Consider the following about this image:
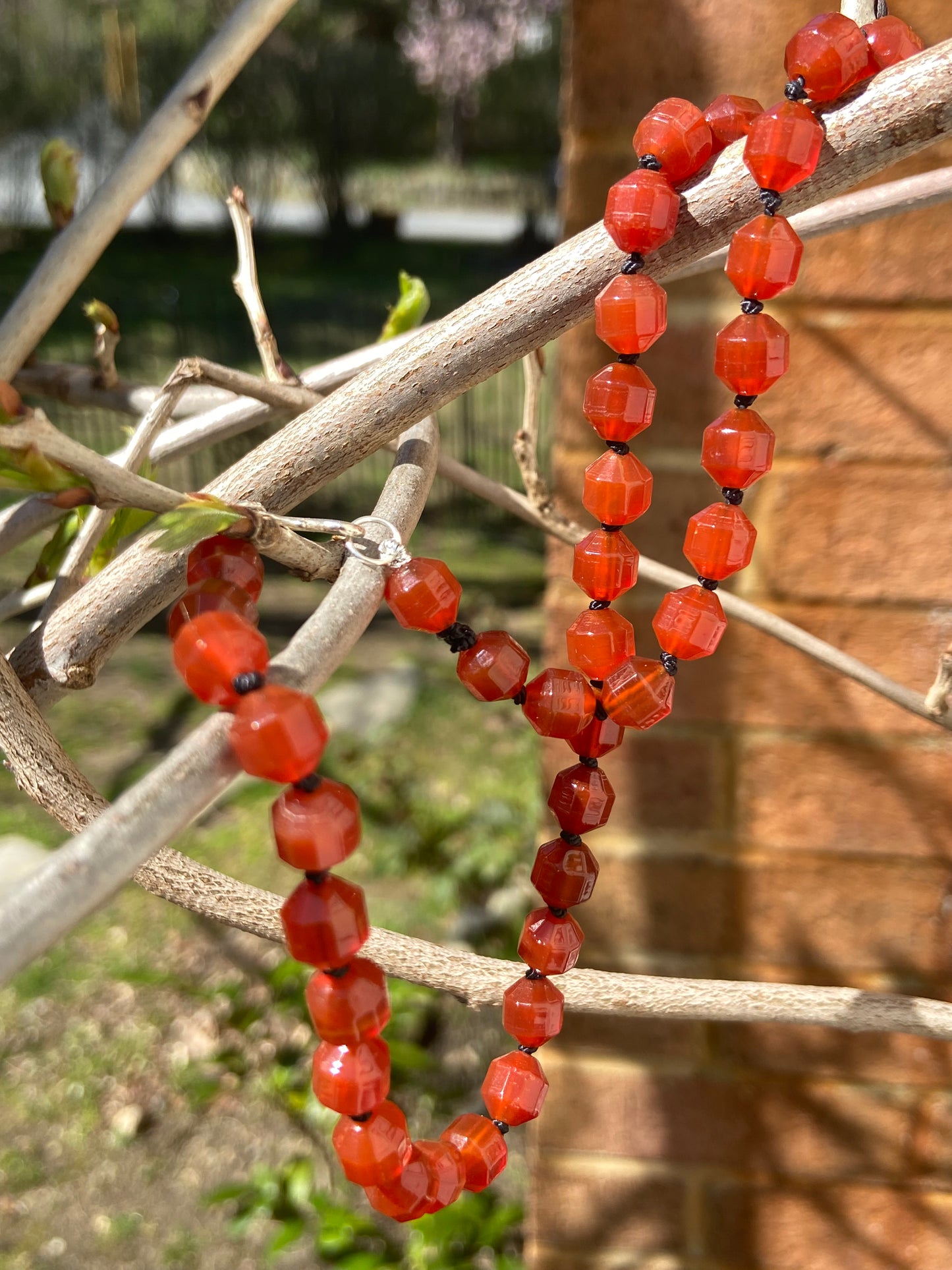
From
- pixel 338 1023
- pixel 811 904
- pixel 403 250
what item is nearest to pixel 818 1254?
pixel 811 904

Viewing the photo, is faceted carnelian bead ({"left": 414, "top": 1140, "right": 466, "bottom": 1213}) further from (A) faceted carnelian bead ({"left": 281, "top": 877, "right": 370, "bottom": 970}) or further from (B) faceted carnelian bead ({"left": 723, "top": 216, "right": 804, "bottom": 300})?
(B) faceted carnelian bead ({"left": 723, "top": 216, "right": 804, "bottom": 300})

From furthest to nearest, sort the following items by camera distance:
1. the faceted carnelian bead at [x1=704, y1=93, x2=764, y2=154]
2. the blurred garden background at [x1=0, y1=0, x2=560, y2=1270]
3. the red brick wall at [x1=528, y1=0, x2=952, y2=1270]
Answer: the blurred garden background at [x1=0, y1=0, x2=560, y2=1270] → the red brick wall at [x1=528, y1=0, x2=952, y2=1270] → the faceted carnelian bead at [x1=704, y1=93, x2=764, y2=154]

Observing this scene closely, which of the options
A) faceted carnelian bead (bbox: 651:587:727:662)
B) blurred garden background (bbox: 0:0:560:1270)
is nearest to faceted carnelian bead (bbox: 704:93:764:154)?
faceted carnelian bead (bbox: 651:587:727:662)

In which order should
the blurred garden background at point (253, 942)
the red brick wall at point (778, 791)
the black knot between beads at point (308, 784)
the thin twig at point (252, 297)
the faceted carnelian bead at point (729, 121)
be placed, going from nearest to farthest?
the black knot between beads at point (308, 784) → the faceted carnelian bead at point (729, 121) → the thin twig at point (252, 297) → the red brick wall at point (778, 791) → the blurred garden background at point (253, 942)

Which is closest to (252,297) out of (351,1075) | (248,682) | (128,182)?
(128,182)

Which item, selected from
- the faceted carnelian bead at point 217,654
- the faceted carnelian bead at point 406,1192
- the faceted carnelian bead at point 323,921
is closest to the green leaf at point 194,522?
the faceted carnelian bead at point 217,654

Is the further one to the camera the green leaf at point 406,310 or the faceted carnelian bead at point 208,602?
the green leaf at point 406,310

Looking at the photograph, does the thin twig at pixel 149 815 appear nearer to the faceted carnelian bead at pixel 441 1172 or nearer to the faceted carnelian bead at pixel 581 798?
the faceted carnelian bead at pixel 581 798

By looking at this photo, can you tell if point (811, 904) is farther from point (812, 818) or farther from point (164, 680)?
point (164, 680)
